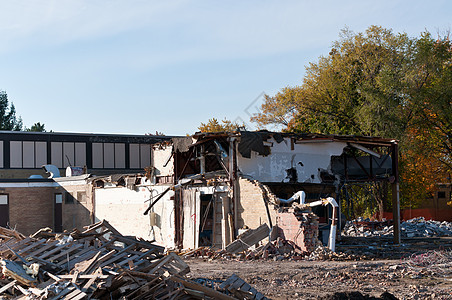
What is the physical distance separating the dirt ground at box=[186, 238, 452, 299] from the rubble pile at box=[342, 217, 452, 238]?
39.0 ft

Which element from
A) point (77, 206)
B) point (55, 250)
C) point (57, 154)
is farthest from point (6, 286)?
point (57, 154)

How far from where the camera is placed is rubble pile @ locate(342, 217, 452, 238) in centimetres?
3148

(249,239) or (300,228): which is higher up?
(300,228)

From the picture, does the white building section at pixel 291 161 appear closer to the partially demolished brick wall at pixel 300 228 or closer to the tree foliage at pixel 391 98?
the partially demolished brick wall at pixel 300 228

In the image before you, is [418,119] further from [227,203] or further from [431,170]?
[227,203]

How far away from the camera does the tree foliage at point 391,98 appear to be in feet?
125

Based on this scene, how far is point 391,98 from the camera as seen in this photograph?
38781mm

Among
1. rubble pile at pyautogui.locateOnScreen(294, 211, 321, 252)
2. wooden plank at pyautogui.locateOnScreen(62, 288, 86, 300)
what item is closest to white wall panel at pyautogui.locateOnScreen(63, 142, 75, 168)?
rubble pile at pyautogui.locateOnScreen(294, 211, 321, 252)

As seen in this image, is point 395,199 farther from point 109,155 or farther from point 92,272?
point 109,155

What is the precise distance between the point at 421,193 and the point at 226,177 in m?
22.2

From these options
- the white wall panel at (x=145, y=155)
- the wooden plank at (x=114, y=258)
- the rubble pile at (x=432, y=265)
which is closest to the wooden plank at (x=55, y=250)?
the wooden plank at (x=114, y=258)

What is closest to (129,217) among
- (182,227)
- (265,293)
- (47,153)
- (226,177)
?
(182,227)

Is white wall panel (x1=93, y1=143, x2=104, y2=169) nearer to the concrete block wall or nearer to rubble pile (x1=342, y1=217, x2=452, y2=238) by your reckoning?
rubble pile (x1=342, y1=217, x2=452, y2=238)

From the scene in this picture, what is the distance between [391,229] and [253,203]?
41.0ft
